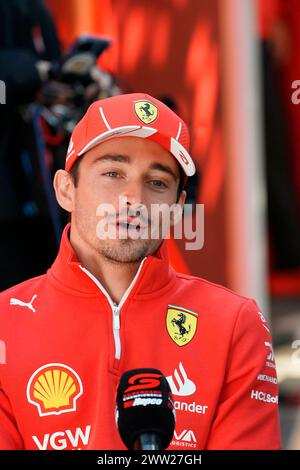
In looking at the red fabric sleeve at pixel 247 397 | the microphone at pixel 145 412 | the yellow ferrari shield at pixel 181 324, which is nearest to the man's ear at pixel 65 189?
the yellow ferrari shield at pixel 181 324

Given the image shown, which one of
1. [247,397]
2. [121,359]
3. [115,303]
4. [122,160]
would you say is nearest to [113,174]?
[122,160]

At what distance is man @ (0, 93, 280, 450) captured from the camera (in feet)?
7.30

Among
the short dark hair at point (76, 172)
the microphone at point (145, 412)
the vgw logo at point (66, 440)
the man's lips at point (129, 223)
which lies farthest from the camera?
the short dark hair at point (76, 172)

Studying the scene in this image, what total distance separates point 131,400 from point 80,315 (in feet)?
1.56

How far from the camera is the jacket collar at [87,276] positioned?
2334mm

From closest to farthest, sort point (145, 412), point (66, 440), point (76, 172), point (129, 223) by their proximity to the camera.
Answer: point (145, 412)
point (66, 440)
point (129, 223)
point (76, 172)

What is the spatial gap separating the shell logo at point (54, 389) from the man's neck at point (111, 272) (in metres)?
0.23

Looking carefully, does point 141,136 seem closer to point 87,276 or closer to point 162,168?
point 162,168

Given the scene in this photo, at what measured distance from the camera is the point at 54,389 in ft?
7.27

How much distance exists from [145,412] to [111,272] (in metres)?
0.62

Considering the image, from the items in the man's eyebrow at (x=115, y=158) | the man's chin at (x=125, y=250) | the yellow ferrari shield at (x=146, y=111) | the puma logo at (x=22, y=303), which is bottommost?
the puma logo at (x=22, y=303)

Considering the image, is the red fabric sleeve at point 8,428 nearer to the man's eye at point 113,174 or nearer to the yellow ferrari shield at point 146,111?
the man's eye at point 113,174

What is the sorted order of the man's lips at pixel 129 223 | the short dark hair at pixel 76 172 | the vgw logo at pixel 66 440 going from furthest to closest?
the short dark hair at pixel 76 172 → the man's lips at pixel 129 223 → the vgw logo at pixel 66 440

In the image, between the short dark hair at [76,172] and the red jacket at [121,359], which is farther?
the short dark hair at [76,172]
